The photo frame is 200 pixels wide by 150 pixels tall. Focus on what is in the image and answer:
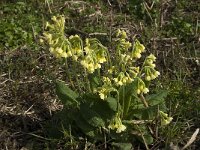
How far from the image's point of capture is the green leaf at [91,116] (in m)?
3.07

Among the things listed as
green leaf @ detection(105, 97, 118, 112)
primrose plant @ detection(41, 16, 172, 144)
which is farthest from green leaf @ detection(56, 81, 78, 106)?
green leaf @ detection(105, 97, 118, 112)

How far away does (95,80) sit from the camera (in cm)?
314

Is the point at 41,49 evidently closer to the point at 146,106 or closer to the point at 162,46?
the point at 162,46

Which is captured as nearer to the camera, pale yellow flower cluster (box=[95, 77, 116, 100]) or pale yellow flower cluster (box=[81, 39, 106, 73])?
pale yellow flower cluster (box=[81, 39, 106, 73])

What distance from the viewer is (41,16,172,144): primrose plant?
9.21 ft

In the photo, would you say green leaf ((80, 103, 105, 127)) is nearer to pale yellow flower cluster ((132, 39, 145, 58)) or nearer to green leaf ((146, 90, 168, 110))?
green leaf ((146, 90, 168, 110))

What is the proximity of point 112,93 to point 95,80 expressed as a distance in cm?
14

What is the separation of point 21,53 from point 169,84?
1337 millimetres

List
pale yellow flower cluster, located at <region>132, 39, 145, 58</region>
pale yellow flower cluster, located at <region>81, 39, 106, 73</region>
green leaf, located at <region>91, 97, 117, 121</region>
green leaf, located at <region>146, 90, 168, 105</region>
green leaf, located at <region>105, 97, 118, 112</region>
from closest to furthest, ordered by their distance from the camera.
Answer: pale yellow flower cluster, located at <region>81, 39, 106, 73</region> < pale yellow flower cluster, located at <region>132, 39, 145, 58</region> < green leaf, located at <region>105, 97, 118, 112</region> < green leaf, located at <region>91, 97, 117, 121</region> < green leaf, located at <region>146, 90, 168, 105</region>

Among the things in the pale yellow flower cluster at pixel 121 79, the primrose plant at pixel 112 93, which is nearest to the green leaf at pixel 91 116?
the primrose plant at pixel 112 93

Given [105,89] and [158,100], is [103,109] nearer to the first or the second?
[105,89]

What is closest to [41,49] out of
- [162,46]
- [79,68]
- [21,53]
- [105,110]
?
[21,53]

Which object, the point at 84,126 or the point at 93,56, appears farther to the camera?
the point at 84,126

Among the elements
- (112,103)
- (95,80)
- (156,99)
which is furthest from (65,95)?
(156,99)
